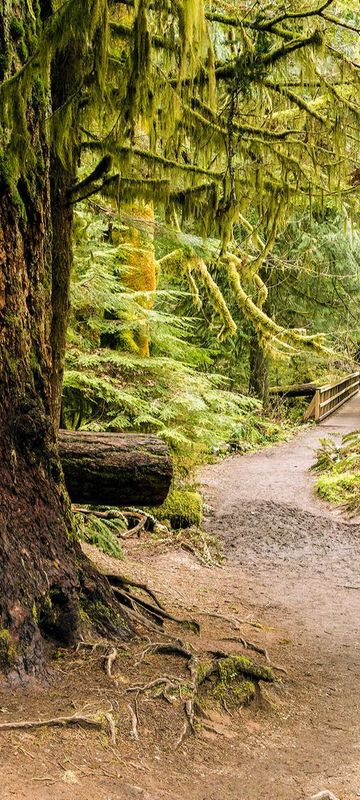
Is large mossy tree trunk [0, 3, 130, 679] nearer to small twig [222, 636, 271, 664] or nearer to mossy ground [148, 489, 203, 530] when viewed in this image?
small twig [222, 636, 271, 664]

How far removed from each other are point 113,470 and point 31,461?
204cm

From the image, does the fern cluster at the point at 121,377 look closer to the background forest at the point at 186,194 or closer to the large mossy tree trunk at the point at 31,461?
the background forest at the point at 186,194

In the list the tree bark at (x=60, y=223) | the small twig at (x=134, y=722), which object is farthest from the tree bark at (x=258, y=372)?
the small twig at (x=134, y=722)

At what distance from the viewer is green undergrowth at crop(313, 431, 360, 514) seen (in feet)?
39.1

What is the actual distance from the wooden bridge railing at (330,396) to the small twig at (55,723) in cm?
1956

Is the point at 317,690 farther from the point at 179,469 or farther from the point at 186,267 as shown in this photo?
the point at 186,267

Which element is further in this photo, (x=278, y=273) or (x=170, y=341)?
(x=278, y=273)

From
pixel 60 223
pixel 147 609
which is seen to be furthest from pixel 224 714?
pixel 60 223

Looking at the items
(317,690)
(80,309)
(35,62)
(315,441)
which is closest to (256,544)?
(80,309)

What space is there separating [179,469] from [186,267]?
3899 mm

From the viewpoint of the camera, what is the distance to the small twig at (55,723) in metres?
2.94

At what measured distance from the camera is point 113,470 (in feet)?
19.7

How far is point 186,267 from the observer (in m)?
12.4

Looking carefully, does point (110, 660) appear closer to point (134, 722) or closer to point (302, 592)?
point (134, 722)
